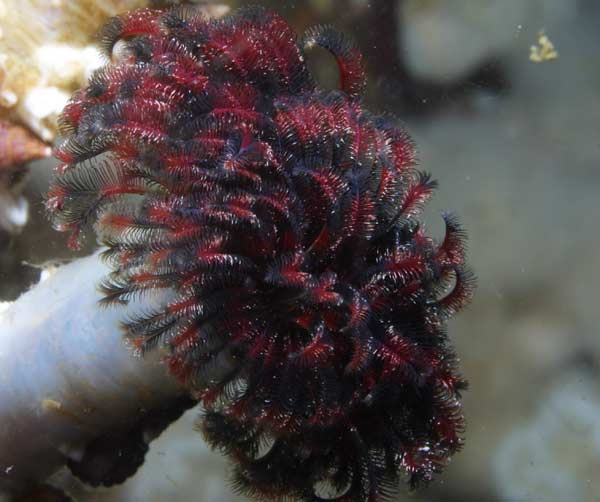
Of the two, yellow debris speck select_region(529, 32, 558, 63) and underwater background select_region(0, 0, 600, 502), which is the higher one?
yellow debris speck select_region(529, 32, 558, 63)

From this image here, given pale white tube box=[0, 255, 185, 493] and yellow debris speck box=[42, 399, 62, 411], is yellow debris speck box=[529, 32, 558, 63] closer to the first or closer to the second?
pale white tube box=[0, 255, 185, 493]

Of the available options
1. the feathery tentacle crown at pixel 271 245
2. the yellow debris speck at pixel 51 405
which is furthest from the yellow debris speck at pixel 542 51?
the yellow debris speck at pixel 51 405

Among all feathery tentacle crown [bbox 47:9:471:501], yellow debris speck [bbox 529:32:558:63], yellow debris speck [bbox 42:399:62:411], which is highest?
yellow debris speck [bbox 529:32:558:63]

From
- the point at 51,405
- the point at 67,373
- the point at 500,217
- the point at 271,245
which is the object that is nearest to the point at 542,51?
the point at 500,217

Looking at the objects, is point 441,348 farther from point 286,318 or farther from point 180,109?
point 180,109

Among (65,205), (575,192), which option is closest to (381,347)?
(65,205)

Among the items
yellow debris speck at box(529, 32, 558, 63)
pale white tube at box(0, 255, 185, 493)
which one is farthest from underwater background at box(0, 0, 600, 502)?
pale white tube at box(0, 255, 185, 493)

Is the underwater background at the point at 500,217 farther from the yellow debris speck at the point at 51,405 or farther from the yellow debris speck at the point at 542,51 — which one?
the yellow debris speck at the point at 51,405
